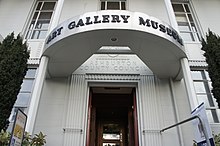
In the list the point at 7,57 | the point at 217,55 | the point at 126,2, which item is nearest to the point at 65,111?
the point at 7,57

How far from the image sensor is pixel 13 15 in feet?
26.3

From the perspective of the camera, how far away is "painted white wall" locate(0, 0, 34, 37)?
24.9ft

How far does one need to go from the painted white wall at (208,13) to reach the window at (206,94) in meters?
1.95

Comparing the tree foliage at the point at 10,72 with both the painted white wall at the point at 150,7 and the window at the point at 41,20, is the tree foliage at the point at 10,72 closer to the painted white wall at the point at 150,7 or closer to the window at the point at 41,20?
the window at the point at 41,20

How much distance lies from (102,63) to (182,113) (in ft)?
9.81

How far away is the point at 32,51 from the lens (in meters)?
6.93

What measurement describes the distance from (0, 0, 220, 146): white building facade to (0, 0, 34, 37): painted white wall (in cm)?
4

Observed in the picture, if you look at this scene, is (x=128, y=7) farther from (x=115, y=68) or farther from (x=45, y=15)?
(x=45, y=15)

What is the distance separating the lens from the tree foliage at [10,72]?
15.1 feet

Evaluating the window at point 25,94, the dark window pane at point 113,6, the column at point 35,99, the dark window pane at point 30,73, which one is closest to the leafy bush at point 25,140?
the column at point 35,99

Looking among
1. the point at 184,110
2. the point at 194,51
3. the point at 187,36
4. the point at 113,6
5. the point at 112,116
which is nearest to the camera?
the point at 184,110

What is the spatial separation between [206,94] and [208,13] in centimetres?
369

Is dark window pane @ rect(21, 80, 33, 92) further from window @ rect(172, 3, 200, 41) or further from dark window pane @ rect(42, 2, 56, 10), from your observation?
window @ rect(172, 3, 200, 41)

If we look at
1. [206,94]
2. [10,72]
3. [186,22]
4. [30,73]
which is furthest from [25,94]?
[186,22]
